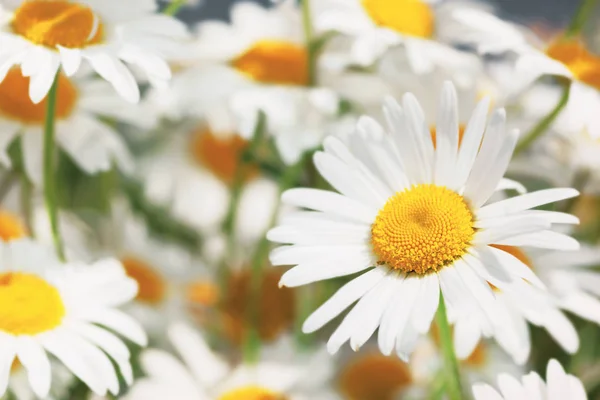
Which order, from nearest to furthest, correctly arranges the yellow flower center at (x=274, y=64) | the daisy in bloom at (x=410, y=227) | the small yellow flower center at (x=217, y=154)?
the daisy in bloom at (x=410, y=227), the yellow flower center at (x=274, y=64), the small yellow flower center at (x=217, y=154)

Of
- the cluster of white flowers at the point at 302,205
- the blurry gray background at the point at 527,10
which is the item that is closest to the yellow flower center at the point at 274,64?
the cluster of white flowers at the point at 302,205

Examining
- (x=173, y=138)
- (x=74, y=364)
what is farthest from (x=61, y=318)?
(x=173, y=138)

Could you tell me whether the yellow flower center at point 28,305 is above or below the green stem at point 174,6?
below

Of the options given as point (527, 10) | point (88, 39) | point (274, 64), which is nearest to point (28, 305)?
point (88, 39)

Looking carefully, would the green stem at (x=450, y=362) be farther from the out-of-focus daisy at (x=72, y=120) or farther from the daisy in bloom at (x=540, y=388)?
the out-of-focus daisy at (x=72, y=120)

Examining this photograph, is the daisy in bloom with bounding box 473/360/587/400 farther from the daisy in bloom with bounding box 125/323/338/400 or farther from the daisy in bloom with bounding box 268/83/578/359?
the daisy in bloom with bounding box 125/323/338/400

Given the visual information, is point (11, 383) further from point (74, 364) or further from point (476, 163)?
point (476, 163)
